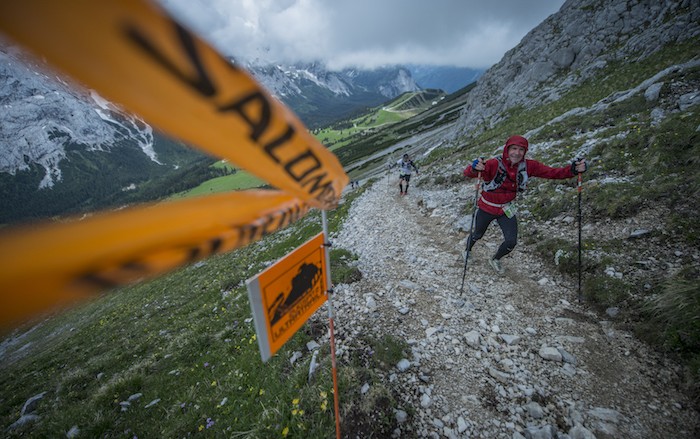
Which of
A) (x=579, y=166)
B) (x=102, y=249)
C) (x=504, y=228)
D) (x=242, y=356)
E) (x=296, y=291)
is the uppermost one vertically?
(x=102, y=249)

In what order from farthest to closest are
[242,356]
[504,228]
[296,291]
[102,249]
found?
1. [504,228]
2. [242,356]
3. [296,291]
4. [102,249]

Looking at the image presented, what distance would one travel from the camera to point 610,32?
32.8 meters

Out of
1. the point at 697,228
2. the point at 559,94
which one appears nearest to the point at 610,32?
the point at 559,94

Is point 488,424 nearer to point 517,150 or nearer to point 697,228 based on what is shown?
point 517,150

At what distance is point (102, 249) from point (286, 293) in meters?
1.96

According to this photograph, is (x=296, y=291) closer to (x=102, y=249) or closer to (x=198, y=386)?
(x=102, y=249)

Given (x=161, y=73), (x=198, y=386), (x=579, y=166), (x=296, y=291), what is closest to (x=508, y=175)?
(x=579, y=166)

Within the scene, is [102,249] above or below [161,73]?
below

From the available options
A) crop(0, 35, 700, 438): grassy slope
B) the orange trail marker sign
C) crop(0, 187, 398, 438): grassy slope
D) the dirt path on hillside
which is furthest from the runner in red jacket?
the orange trail marker sign

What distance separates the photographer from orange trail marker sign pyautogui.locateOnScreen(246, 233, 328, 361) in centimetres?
284

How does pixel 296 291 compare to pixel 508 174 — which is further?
pixel 508 174

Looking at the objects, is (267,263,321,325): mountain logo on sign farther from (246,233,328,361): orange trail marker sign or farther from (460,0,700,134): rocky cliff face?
(460,0,700,134): rocky cliff face

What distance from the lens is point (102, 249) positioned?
1418 millimetres

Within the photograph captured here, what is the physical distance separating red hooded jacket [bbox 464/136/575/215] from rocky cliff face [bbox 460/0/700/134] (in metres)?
30.8
